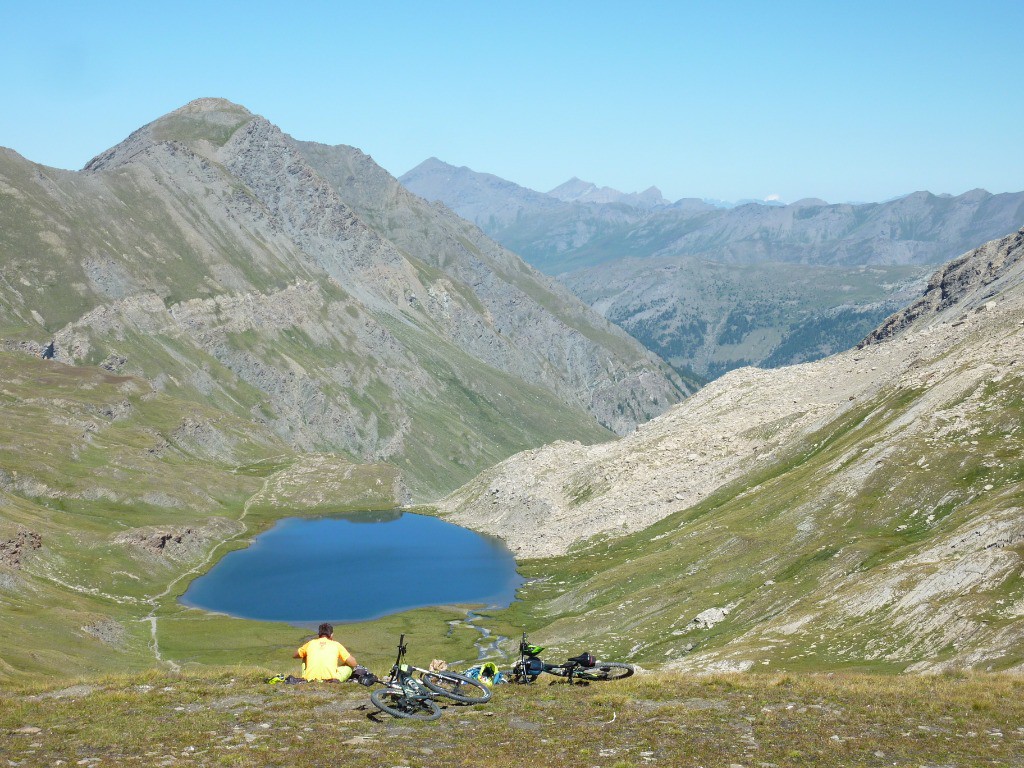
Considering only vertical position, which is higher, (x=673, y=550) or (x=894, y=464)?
(x=894, y=464)

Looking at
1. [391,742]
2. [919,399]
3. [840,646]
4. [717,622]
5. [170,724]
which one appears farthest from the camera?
[919,399]

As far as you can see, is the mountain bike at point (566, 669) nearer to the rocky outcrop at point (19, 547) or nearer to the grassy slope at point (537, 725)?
the grassy slope at point (537, 725)

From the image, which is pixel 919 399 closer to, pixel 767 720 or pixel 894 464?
pixel 894 464

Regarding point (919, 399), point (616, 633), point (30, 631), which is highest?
point (919, 399)

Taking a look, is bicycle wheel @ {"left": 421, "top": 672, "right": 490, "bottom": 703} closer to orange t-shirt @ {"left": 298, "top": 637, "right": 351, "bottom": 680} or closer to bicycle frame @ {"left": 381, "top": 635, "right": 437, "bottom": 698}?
bicycle frame @ {"left": 381, "top": 635, "right": 437, "bottom": 698}

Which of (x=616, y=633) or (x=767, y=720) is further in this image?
(x=616, y=633)

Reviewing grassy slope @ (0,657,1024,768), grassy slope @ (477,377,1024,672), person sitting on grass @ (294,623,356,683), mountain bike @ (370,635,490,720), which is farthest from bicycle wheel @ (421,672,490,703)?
grassy slope @ (477,377,1024,672)

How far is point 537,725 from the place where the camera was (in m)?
35.5

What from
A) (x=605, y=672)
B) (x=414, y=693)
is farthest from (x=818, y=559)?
(x=414, y=693)

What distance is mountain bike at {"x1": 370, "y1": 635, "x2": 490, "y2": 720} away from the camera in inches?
1390

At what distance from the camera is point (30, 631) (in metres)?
116

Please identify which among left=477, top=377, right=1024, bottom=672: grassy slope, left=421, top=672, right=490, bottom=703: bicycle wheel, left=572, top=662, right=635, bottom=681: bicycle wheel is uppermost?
left=421, top=672, right=490, bottom=703: bicycle wheel

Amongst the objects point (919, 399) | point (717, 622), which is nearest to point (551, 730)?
point (717, 622)

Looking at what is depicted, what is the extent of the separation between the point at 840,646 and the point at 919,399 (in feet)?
219
